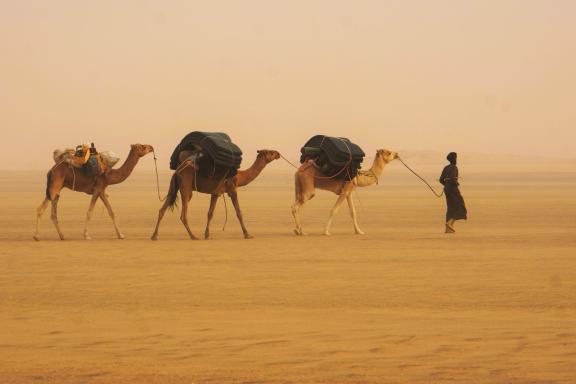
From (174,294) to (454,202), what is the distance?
29.5ft

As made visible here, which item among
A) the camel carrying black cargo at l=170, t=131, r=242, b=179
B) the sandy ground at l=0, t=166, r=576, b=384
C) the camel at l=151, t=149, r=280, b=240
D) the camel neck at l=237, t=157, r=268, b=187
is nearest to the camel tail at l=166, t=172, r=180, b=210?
the camel at l=151, t=149, r=280, b=240

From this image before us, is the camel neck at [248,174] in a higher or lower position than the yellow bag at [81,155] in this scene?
lower

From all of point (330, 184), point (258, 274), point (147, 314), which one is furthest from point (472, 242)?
point (147, 314)

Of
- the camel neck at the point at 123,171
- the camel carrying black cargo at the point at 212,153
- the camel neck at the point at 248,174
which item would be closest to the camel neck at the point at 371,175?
the camel neck at the point at 248,174

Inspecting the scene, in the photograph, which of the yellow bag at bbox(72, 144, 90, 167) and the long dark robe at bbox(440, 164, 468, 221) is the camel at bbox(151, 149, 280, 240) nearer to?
the yellow bag at bbox(72, 144, 90, 167)

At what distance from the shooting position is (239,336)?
A: 940cm

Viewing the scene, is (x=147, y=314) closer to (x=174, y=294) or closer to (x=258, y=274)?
(x=174, y=294)

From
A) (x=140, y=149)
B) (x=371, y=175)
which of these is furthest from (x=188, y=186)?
(x=371, y=175)

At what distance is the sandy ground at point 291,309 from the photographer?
8.14m

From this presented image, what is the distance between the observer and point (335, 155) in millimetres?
19781

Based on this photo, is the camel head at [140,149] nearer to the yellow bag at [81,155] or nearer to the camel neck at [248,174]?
the yellow bag at [81,155]

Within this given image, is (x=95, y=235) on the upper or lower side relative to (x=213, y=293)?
lower

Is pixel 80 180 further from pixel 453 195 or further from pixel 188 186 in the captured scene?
pixel 453 195

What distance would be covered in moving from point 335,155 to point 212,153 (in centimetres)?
248
